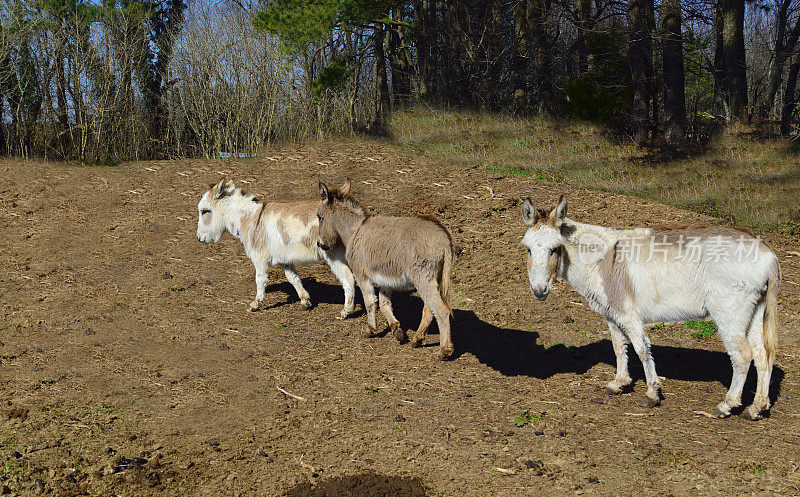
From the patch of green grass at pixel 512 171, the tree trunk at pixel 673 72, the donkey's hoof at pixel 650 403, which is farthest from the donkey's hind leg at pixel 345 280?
the tree trunk at pixel 673 72

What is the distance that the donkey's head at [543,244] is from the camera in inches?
267

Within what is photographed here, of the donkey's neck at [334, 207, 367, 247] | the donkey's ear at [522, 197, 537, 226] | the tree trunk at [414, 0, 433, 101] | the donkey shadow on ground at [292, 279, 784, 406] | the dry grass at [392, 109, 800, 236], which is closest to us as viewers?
the donkey's ear at [522, 197, 537, 226]

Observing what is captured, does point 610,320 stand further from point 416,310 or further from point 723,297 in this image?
point 416,310

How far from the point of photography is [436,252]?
795 cm

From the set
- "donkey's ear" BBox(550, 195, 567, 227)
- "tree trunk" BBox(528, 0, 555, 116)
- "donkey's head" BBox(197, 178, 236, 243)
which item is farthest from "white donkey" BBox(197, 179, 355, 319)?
"tree trunk" BBox(528, 0, 555, 116)

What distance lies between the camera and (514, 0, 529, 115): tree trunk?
2437 cm

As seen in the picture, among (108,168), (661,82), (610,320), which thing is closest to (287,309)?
(610,320)

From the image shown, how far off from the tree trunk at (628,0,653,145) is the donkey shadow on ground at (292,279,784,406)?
12061 millimetres

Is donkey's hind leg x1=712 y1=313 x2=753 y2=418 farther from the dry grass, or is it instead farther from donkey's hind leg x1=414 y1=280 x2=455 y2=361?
the dry grass

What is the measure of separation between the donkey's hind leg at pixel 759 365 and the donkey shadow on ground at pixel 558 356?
0.47 metres

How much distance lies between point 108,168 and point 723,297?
53.8 feet

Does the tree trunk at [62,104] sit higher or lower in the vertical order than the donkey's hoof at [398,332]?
higher

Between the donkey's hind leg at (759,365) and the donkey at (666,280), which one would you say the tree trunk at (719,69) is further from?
the donkey's hind leg at (759,365)

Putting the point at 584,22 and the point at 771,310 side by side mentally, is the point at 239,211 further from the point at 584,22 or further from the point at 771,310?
the point at 584,22
